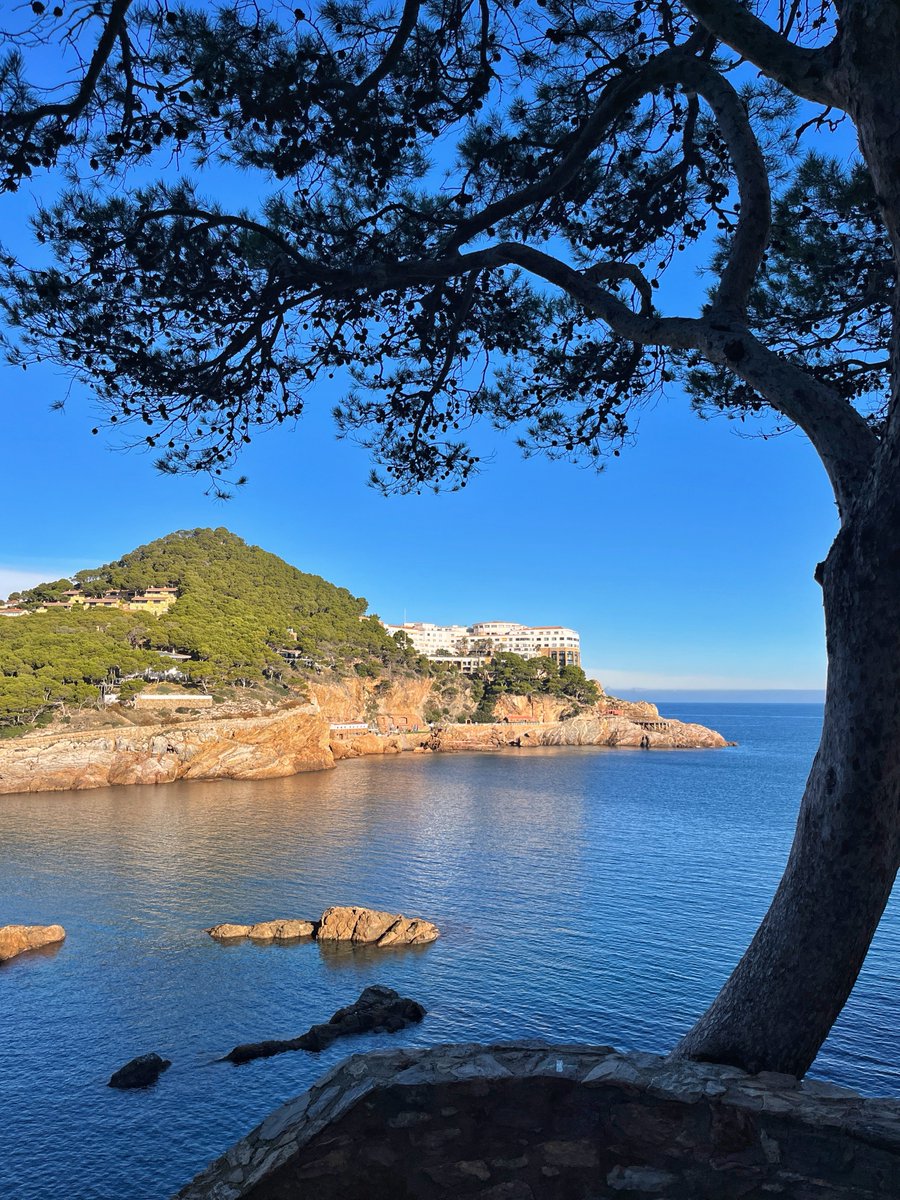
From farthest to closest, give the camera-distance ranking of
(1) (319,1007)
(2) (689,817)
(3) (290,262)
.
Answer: (2) (689,817) → (1) (319,1007) → (3) (290,262)

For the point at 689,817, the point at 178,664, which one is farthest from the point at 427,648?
the point at 689,817

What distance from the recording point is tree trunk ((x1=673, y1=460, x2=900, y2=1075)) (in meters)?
3.11

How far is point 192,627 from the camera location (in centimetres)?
6241


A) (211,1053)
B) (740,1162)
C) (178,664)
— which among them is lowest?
(211,1053)

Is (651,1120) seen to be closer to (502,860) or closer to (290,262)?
(290,262)

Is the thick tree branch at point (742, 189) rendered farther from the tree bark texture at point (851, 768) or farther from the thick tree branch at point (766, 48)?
Result: the tree bark texture at point (851, 768)

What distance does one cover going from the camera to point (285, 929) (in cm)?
1958

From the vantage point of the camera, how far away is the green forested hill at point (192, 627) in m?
50.4

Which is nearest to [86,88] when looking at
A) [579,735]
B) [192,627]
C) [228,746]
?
[228,746]

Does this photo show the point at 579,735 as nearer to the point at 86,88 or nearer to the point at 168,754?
the point at 168,754

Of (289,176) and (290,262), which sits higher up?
(289,176)

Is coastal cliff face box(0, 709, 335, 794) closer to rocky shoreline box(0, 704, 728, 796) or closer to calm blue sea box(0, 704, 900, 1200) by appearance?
rocky shoreline box(0, 704, 728, 796)

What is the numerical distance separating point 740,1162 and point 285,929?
1803cm

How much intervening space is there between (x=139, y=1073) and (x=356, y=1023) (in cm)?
356
